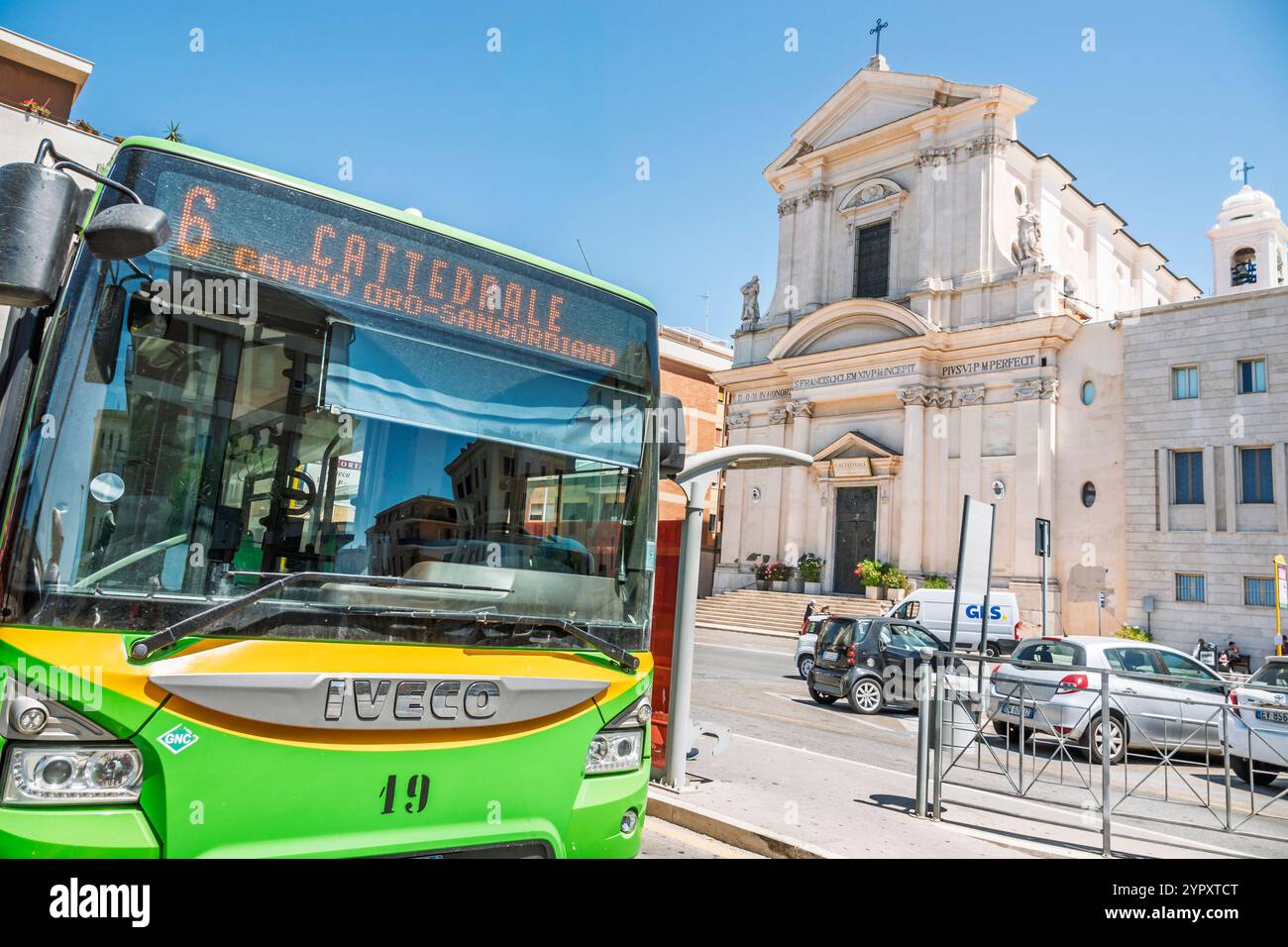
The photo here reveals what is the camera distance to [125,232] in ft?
9.12

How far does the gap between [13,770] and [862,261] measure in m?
36.7

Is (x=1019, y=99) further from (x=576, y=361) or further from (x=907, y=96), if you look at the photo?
(x=576, y=361)

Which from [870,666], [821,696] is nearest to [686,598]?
[870,666]

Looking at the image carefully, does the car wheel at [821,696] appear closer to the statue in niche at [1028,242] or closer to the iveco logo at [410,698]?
the iveco logo at [410,698]

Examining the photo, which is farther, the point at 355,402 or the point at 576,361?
the point at 576,361

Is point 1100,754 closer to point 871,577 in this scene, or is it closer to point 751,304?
point 871,577

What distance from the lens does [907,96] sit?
115ft

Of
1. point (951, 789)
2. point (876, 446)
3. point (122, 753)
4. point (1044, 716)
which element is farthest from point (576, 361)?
point (876, 446)

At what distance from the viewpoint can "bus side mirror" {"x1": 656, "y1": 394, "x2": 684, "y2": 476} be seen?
4402 mm

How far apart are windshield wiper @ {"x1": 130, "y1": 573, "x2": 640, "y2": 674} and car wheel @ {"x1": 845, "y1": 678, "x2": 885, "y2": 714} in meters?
10.9

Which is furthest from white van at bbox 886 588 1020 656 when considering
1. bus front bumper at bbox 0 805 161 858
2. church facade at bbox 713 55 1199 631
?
bus front bumper at bbox 0 805 161 858

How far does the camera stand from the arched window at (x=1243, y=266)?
1532 inches

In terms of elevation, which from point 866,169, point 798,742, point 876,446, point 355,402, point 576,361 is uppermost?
point 866,169

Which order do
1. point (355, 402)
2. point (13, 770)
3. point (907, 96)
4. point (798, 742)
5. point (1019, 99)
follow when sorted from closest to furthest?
point (13, 770) < point (355, 402) < point (798, 742) < point (1019, 99) < point (907, 96)
